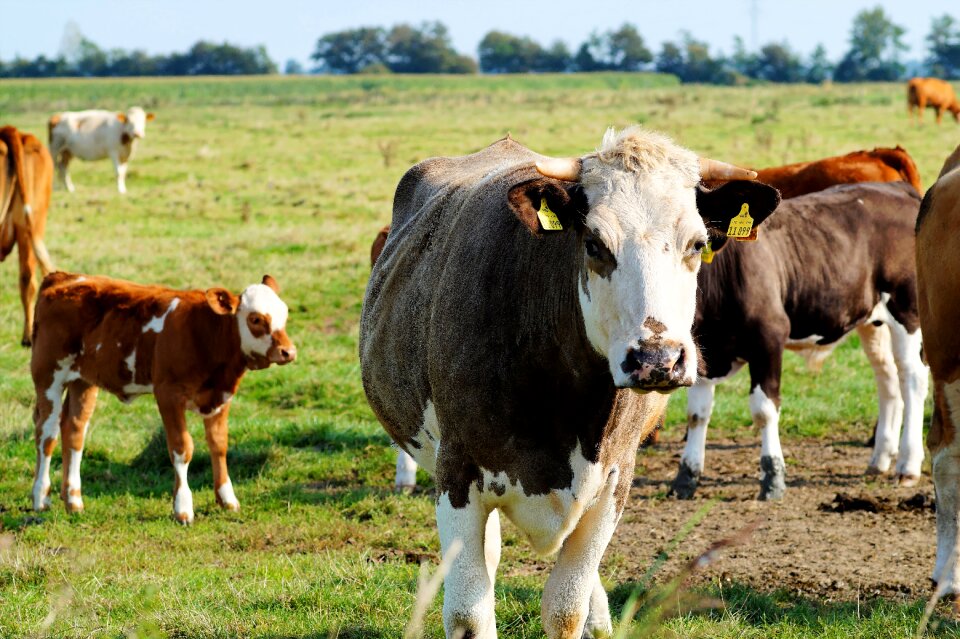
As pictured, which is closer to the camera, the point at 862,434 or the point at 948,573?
the point at 948,573

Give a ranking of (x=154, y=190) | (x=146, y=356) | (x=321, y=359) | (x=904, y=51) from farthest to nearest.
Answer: (x=904, y=51), (x=154, y=190), (x=321, y=359), (x=146, y=356)

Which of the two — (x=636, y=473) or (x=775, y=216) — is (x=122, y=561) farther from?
(x=775, y=216)

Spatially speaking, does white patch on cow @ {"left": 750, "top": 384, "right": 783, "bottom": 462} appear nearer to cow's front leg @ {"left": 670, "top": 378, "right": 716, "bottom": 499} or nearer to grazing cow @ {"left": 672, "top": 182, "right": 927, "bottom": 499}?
grazing cow @ {"left": 672, "top": 182, "right": 927, "bottom": 499}

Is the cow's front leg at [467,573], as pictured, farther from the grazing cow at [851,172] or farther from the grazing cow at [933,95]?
the grazing cow at [933,95]

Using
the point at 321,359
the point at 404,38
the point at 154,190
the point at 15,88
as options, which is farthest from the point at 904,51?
the point at 321,359

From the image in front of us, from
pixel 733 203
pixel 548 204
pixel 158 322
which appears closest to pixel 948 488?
pixel 733 203

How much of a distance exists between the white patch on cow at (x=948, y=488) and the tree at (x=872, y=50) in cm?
11003

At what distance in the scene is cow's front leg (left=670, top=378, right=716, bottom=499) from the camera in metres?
7.79

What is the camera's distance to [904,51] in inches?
4796

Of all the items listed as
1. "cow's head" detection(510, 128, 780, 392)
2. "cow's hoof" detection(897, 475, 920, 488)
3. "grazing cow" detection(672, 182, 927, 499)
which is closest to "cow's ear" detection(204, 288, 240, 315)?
"grazing cow" detection(672, 182, 927, 499)

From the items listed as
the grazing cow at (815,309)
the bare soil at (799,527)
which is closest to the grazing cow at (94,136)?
the bare soil at (799,527)

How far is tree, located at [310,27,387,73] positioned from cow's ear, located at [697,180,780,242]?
135 metres

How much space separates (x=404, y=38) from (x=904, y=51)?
2144 inches

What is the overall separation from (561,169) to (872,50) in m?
122
